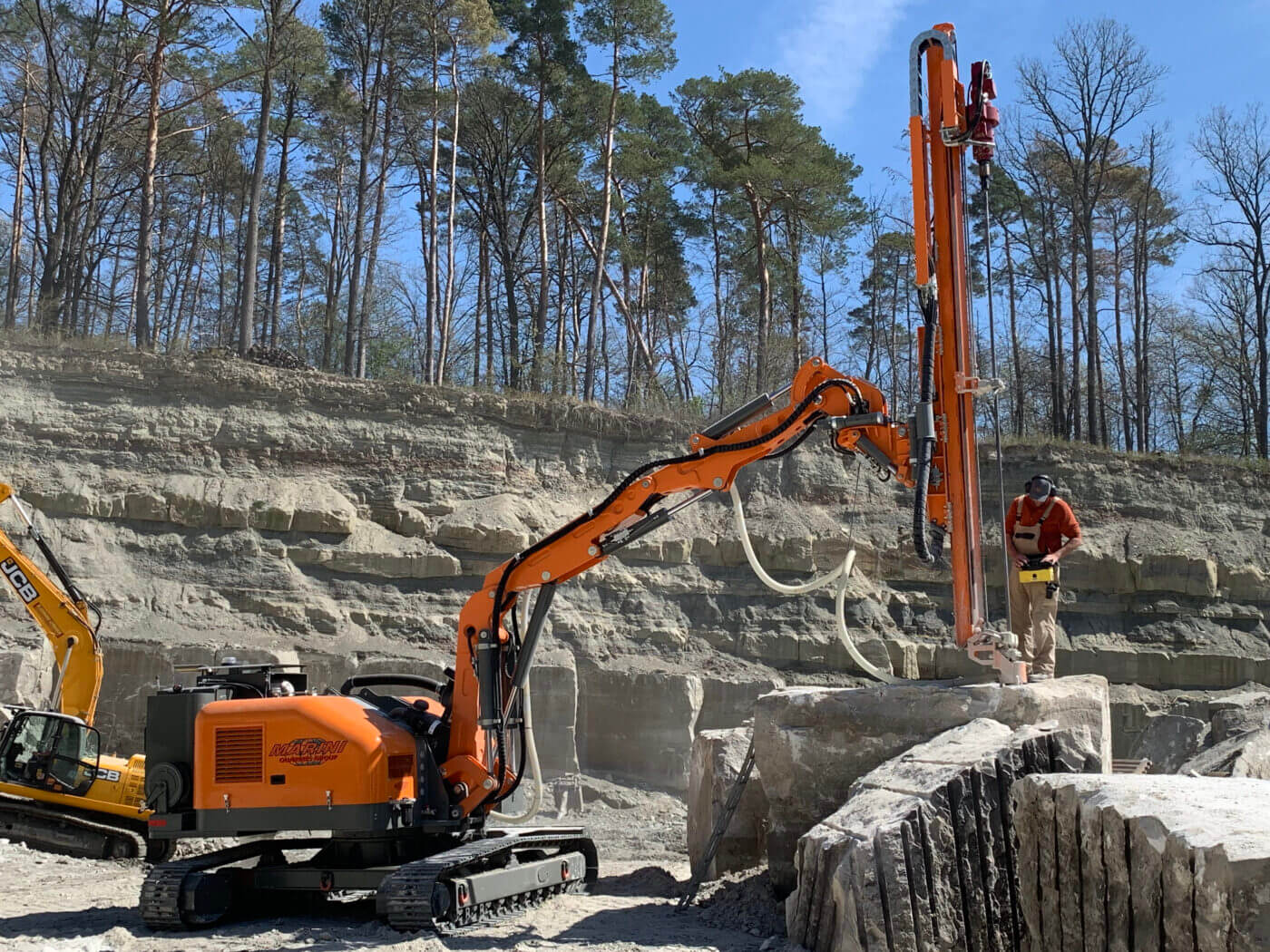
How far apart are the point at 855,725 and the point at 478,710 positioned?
97.1 inches

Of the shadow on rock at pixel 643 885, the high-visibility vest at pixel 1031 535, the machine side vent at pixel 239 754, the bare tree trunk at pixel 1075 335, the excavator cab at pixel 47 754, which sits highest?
the bare tree trunk at pixel 1075 335

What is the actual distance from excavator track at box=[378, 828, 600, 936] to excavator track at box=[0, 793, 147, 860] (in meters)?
5.53

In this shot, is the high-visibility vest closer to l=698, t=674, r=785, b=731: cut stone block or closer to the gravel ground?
the gravel ground

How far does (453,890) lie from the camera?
278 inches

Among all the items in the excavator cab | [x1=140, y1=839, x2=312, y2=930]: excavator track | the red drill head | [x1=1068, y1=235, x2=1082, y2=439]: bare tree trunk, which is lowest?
[x1=140, y1=839, x2=312, y2=930]: excavator track

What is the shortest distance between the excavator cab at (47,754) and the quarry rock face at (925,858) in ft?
27.2

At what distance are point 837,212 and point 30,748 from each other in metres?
18.9

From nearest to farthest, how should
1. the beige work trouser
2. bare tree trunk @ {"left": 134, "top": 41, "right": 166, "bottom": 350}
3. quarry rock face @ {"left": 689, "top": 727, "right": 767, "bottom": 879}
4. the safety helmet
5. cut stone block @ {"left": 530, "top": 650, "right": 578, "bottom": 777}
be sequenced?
1. quarry rock face @ {"left": 689, "top": 727, "right": 767, "bottom": 879}
2. the beige work trouser
3. the safety helmet
4. cut stone block @ {"left": 530, "top": 650, "right": 578, "bottom": 777}
5. bare tree trunk @ {"left": 134, "top": 41, "right": 166, "bottom": 350}

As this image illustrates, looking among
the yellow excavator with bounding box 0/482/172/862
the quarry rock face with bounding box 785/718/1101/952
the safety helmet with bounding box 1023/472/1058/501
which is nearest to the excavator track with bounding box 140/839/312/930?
the quarry rock face with bounding box 785/718/1101/952

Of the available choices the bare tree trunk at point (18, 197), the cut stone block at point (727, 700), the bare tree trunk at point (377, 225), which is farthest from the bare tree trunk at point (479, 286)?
the cut stone block at point (727, 700)

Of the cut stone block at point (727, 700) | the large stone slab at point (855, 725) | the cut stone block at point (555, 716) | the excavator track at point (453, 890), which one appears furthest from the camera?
the cut stone block at point (727, 700)

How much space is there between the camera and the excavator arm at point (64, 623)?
12609 millimetres

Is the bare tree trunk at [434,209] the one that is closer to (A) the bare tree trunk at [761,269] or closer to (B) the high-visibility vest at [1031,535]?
(A) the bare tree trunk at [761,269]

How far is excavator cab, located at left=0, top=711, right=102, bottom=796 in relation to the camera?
11.7 m
